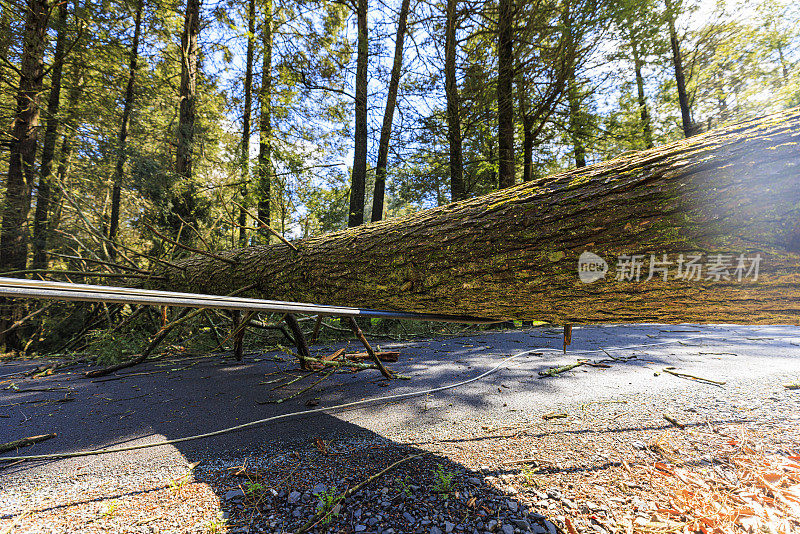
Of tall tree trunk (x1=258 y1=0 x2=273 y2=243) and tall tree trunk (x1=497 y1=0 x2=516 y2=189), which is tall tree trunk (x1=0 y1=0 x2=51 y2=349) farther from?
tall tree trunk (x1=497 y1=0 x2=516 y2=189)

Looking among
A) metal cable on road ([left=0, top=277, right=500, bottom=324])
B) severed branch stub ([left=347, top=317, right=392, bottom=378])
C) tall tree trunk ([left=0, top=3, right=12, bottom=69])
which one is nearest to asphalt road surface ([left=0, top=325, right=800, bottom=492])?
severed branch stub ([left=347, top=317, right=392, bottom=378])

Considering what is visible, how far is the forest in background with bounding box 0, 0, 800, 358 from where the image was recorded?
14.9 feet

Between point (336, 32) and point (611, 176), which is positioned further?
point (336, 32)

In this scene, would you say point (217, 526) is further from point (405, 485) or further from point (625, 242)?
point (625, 242)

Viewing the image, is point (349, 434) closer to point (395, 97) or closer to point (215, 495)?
point (215, 495)

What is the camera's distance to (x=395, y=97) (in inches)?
241

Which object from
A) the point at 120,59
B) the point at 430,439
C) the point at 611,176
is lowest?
the point at 430,439

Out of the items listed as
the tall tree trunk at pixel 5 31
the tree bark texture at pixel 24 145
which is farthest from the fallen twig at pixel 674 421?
the tall tree trunk at pixel 5 31

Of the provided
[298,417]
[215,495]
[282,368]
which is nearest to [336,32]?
[282,368]

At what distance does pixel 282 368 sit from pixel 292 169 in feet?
16.7

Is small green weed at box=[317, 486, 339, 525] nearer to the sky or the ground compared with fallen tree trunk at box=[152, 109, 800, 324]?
nearer to the ground

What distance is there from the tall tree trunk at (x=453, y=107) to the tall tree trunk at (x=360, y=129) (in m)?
1.69

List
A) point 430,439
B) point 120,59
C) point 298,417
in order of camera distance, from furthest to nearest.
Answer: point 120,59 < point 298,417 < point 430,439

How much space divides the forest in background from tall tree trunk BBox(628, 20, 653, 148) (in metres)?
0.04
